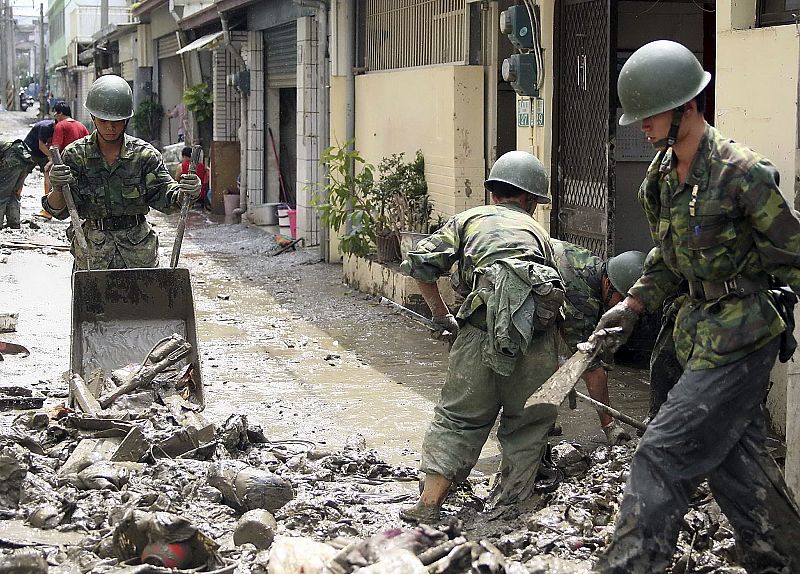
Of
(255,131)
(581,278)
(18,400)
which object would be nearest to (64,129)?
(255,131)

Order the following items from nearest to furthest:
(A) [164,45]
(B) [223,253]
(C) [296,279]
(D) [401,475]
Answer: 1. (D) [401,475]
2. (C) [296,279]
3. (B) [223,253]
4. (A) [164,45]

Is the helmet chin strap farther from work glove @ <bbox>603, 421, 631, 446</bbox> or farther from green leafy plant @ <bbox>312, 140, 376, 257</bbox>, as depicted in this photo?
green leafy plant @ <bbox>312, 140, 376, 257</bbox>

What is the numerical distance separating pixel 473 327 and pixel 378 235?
6.04 m

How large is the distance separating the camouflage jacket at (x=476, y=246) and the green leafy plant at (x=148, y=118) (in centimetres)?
2241

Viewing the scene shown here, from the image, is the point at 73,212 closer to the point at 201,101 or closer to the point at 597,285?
the point at 597,285

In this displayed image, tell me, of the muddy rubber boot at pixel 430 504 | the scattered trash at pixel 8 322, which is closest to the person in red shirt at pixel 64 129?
the scattered trash at pixel 8 322

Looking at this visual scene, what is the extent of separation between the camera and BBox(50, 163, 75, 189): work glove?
6.89 meters

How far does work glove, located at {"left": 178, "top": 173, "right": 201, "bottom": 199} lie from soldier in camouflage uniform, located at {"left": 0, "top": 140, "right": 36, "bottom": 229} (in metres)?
7.49

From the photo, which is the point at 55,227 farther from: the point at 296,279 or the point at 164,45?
the point at 164,45

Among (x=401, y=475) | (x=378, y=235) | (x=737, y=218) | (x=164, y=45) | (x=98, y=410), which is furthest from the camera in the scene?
(x=164, y=45)

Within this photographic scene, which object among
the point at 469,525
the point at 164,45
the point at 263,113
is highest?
the point at 164,45

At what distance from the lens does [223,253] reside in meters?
15.4

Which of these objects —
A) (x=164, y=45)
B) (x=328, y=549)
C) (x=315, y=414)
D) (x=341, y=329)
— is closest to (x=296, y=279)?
(x=341, y=329)

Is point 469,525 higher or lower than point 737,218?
lower
